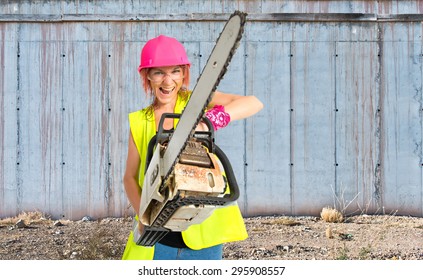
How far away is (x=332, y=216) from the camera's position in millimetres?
6840

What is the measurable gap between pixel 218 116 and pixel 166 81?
361mm

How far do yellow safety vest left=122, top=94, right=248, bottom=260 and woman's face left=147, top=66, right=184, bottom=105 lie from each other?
61 mm

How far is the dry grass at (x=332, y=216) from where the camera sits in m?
6.83

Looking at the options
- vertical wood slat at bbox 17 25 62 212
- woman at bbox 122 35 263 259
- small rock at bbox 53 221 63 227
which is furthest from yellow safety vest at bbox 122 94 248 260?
vertical wood slat at bbox 17 25 62 212

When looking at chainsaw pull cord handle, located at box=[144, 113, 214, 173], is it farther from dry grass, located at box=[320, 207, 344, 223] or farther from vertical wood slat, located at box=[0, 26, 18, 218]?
vertical wood slat, located at box=[0, 26, 18, 218]

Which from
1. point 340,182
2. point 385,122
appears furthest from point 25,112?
point 385,122

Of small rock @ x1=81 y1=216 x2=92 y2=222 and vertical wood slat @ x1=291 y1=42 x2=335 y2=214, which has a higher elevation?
vertical wood slat @ x1=291 y1=42 x2=335 y2=214

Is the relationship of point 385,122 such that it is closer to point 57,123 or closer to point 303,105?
point 303,105

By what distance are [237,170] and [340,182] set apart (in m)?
1.12

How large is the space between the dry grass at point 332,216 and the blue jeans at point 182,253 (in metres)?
4.41

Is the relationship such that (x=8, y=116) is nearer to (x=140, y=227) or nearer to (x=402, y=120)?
(x=402, y=120)

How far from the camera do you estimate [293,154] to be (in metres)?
7.11

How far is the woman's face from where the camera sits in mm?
2674

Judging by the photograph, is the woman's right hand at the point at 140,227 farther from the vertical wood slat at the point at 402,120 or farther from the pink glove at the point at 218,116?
the vertical wood slat at the point at 402,120
